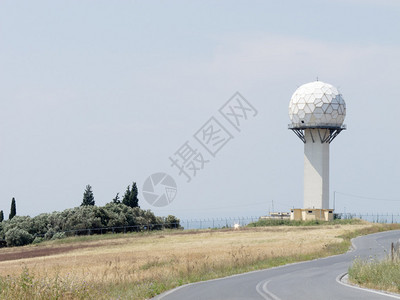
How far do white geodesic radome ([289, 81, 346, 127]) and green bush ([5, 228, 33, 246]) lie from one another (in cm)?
3902

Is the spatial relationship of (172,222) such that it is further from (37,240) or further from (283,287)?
(283,287)

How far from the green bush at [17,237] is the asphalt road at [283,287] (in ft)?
166

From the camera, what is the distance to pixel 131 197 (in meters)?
99.2

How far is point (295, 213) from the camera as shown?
8900cm

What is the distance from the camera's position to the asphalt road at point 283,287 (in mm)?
19094

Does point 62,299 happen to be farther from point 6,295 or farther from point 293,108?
point 293,108

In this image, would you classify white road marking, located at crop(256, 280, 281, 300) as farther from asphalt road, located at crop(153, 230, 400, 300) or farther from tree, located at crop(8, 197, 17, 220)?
tree, located at crop(8, 197, 17, 220)

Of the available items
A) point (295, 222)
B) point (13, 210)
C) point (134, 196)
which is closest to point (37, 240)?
point (13, 210)

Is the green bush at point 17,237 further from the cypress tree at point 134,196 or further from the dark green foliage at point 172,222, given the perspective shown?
the cypress tree at point 134,196

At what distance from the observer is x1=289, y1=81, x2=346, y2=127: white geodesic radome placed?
285 feet

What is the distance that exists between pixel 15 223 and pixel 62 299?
66073 millimetres

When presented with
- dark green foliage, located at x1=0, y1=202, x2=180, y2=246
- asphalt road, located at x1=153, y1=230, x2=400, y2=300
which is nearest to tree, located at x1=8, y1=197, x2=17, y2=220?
dark green foliage, located at x1=0, y1=202, x2=180, y2=246

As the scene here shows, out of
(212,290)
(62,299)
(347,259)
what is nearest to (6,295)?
(62,299)

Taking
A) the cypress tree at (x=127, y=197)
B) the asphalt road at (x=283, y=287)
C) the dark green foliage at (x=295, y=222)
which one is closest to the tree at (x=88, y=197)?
the cypress tree at (x=127, y=197)
